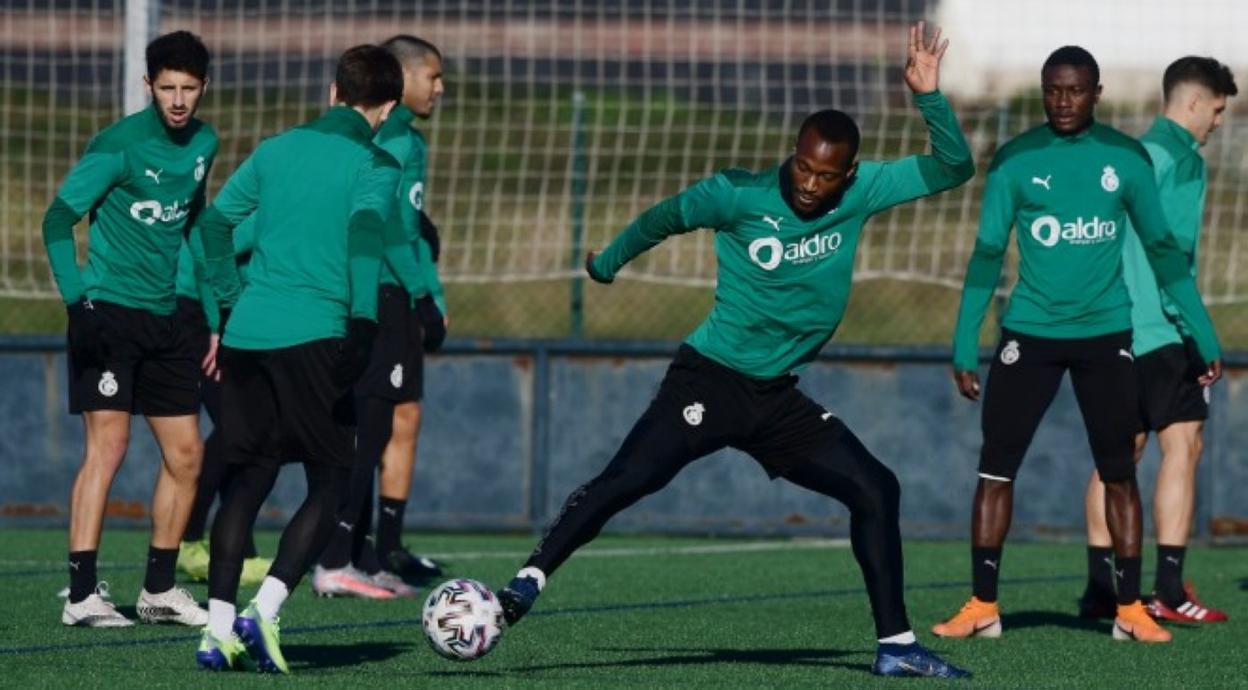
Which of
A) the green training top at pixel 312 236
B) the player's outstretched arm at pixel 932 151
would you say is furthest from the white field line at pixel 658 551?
the player's outstretched arm at pixel 932 151

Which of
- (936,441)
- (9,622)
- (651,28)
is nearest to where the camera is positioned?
(9,622)

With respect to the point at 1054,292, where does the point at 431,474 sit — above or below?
below

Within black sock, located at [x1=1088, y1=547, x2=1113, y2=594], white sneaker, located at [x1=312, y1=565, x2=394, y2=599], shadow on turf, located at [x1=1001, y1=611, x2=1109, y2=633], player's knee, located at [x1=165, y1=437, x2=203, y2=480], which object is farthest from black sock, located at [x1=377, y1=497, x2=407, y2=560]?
black sock, located at [x1=1088, y1=547, x2=1113, y2=594]

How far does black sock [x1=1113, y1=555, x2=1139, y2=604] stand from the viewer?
9.66 m

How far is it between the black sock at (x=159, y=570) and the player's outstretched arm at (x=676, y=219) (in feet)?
8.02

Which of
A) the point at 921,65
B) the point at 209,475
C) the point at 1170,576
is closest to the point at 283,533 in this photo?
the point at 921,65

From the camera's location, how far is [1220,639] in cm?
960

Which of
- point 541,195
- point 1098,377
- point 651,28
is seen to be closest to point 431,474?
point 541,195

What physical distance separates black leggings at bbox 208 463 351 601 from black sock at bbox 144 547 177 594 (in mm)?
1468

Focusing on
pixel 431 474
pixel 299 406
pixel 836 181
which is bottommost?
pixel 431 474

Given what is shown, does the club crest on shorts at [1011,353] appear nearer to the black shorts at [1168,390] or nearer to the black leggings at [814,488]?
the black shorts at [1168,390]

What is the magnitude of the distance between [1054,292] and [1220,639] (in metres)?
1.49

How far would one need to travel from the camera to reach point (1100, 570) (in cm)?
1061

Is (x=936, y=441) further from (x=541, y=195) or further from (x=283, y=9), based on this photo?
(x=283, y=9)
